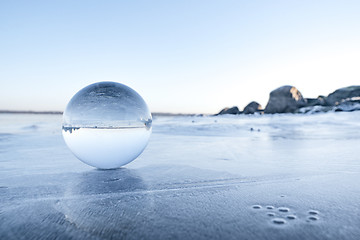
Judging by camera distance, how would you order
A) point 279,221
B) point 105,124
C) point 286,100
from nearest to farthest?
point 279,221 < point 105,124 < point 286,100

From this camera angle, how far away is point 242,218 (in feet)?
3.66

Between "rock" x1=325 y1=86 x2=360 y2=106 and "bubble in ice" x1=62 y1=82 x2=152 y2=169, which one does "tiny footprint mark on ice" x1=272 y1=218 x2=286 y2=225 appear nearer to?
"bubble in ice" x1=62 y1=82 x2=152 y2=169

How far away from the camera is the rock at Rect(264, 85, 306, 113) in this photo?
25.3m

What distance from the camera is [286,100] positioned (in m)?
→ 25.5

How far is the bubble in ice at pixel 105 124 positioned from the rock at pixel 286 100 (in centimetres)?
2605

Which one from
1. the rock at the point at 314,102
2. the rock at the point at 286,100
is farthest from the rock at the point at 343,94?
the rock at the point at 286,100

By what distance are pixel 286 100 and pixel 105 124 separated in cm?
2690

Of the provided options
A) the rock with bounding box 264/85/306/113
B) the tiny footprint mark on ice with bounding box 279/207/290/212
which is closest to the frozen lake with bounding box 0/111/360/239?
the tiny footprint mark on ice with bounding box 279/207/290/212

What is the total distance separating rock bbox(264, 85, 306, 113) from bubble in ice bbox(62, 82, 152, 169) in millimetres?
26049

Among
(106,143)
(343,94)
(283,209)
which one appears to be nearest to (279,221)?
(283,209)

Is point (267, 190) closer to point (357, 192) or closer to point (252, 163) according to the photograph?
point (357, 192)

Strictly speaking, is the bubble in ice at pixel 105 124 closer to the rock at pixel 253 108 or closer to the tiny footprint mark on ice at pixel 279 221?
the tiny footprint mark on ice at pixel 279 221

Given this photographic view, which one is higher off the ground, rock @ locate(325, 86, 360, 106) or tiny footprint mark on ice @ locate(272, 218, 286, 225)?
rock @ locate(325, 86, 360, 106)

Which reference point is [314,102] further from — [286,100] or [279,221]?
[279,221]
